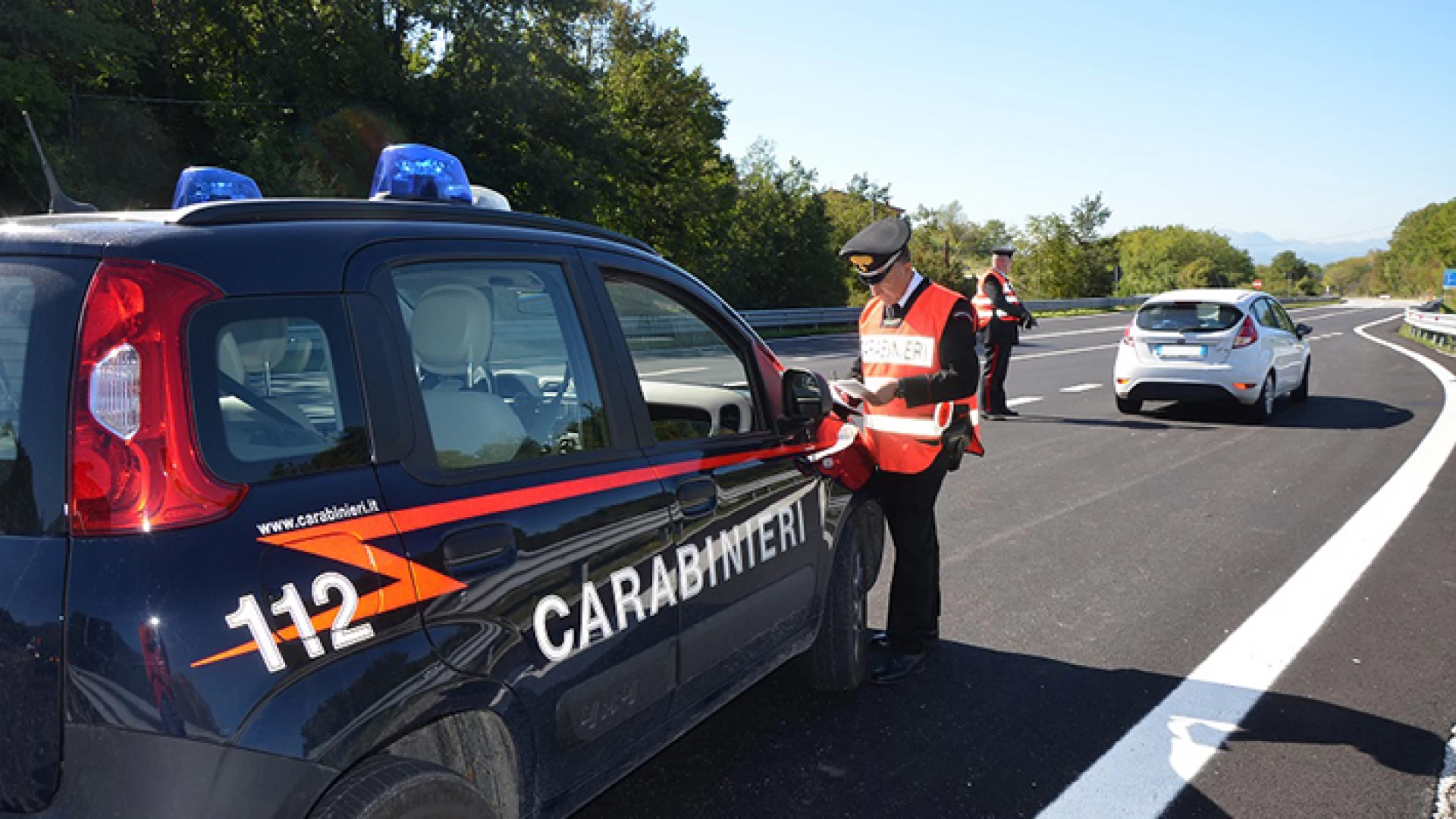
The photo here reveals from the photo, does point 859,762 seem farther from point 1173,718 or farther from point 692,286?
point 692,286

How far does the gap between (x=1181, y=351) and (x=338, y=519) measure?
11720 millimetres

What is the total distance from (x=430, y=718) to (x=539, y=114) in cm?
3424

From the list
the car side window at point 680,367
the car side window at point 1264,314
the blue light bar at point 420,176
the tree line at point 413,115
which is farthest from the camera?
the tree line at point 413,115

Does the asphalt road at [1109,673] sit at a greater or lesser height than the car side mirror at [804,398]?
lesser

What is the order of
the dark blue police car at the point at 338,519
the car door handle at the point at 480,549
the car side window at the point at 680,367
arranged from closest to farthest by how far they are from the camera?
1. the dark blue police car at the point at 338,519
2. the car door handle at the point at 480,549
3. the car side window at the point at 680,367

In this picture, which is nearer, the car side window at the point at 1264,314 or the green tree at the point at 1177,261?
the car side window at the point at 1264,314

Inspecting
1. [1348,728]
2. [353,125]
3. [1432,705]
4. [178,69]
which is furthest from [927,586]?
[178,69]

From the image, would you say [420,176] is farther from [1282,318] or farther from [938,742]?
[1282,318]

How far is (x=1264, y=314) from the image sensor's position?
41.4 ft

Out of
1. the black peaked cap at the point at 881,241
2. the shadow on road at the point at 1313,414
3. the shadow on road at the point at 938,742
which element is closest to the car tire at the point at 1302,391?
the shadow on road at the point at 1313,414

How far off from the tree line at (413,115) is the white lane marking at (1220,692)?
34.4 feet

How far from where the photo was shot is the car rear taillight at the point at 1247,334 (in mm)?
11781

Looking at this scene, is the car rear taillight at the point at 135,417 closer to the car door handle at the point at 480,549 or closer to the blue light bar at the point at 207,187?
the car door handle at the point at 480,549

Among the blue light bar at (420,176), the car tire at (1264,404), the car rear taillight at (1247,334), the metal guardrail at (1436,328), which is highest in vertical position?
the blue light bar at (420,176)
